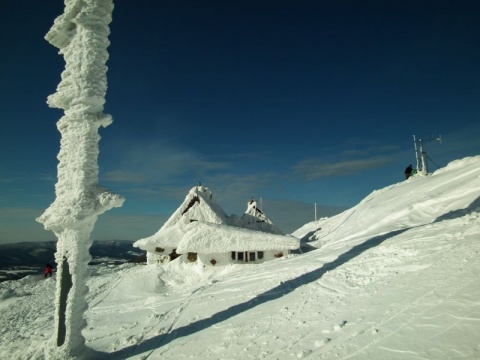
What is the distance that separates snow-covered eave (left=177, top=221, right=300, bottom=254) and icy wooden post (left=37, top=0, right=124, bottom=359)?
1338 cm

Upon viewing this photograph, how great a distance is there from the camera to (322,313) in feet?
24.9

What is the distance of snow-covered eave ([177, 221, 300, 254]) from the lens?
21.3 meters

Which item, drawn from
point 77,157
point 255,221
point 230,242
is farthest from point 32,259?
point 77,157

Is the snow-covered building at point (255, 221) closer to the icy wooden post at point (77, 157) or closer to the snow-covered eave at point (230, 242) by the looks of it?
the snow-covered eave at point (230, 242)

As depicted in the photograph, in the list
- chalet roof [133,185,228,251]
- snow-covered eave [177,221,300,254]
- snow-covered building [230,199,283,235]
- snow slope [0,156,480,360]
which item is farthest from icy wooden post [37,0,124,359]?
snow-covered building [230,199,283,235]

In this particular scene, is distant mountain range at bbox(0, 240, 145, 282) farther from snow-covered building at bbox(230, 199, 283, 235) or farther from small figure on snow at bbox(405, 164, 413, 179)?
small figure on snow at bbox(405, 164, 413, 179)

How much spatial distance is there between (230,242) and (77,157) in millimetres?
14941

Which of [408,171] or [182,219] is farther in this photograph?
[408,171]

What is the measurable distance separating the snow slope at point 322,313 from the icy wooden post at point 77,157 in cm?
A: 152

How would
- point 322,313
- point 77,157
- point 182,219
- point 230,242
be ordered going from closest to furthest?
1. point 322,313
2. point 77,157
3. point 230,242
4. point 182,219

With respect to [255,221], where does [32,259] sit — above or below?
below

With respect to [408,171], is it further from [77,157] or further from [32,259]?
[32,259]

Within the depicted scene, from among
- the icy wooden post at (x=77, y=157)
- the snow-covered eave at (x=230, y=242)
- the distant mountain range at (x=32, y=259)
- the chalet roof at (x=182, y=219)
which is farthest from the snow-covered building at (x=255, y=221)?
A: the icy wooden post at (x=77, y=157)

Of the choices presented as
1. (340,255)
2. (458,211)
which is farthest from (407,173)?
(340,255)
